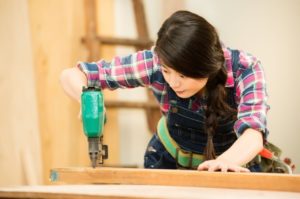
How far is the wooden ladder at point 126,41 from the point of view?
401cm

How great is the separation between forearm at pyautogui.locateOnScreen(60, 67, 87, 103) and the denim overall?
35 cm

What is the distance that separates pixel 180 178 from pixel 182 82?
39 centimetres

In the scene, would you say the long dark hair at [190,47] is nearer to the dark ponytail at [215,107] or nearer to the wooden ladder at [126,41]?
the dark ponytail at [215,107]

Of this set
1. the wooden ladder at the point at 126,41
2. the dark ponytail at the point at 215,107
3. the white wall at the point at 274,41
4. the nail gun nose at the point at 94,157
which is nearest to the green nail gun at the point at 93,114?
the nail gun nose at the point at 94,157

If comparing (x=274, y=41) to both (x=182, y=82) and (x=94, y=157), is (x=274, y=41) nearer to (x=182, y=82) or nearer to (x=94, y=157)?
(x=182, y=82)

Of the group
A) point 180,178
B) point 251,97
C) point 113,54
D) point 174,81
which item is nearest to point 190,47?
point 174,81

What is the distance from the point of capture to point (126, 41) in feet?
13.4

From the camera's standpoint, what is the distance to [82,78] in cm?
217

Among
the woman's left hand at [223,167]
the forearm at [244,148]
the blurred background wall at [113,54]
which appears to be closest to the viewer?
the woman's left hand at [223,167]

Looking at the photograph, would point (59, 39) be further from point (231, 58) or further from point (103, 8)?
point (231, 58)

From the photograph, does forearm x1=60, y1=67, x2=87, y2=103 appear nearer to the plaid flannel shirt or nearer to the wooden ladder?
the plaid flannel shirt

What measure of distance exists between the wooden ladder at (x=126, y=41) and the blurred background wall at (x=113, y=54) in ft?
0.31

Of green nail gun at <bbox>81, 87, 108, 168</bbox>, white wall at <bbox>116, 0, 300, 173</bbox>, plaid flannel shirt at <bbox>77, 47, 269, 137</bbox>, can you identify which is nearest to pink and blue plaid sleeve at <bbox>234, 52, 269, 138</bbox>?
plaid flannel shirt at <bbox>77, 47, 269, 137</bbox>

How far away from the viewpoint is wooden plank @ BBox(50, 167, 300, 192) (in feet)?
5.27
